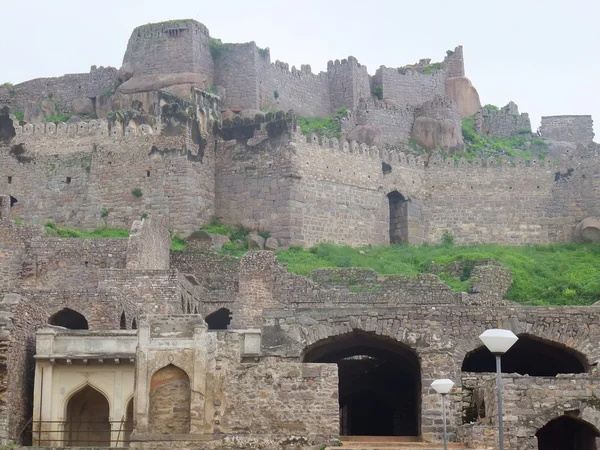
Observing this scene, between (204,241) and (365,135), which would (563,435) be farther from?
(365,135)

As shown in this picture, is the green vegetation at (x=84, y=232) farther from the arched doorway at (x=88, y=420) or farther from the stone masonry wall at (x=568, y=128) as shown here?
the stone masonry wall at (x=568, y=128)

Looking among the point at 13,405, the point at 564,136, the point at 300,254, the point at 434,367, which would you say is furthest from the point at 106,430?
the point at 564,136

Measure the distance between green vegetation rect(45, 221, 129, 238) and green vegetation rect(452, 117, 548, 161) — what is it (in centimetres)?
1677

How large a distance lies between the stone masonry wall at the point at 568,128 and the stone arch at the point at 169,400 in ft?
137

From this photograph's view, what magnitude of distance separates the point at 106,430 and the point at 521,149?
36.1m

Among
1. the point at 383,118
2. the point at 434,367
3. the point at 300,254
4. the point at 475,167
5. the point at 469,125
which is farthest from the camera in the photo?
the point at 469,125

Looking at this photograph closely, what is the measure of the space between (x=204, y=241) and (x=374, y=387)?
A: 1348 centimetres

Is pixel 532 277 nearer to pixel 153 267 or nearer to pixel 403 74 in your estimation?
pixel 153 267

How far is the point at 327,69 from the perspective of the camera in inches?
2601

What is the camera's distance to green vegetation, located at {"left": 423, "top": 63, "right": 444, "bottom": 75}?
67750 millimetres

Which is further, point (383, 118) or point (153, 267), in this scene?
point (383, 118)

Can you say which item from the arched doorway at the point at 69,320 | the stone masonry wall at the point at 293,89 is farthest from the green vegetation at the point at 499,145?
the arched doorway at the point at 69,320

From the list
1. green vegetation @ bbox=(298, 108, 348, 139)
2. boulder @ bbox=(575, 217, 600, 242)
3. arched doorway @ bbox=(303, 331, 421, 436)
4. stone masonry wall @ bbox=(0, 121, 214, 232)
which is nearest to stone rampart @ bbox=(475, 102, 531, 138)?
green vegetation @ bbox=(298, 108, 348, 139)

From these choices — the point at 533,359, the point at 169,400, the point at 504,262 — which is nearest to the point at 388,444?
the point at 169,400
